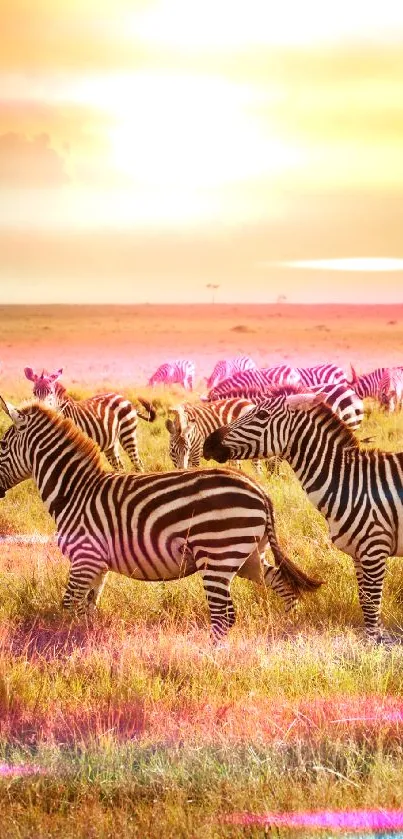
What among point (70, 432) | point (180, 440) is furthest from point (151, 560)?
point (180, 440)

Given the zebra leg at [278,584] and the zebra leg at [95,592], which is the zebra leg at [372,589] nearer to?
the zebra leg at [278,584]

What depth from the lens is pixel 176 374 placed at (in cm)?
3556

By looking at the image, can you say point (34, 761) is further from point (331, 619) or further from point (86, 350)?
point (86, 350)

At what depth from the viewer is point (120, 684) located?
249 inches

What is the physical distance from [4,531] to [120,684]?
6.09 metres

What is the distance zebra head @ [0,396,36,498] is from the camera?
830 cm

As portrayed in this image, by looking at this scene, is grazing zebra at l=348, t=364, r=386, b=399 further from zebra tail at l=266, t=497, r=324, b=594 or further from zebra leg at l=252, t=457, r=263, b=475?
zebra tail at l=266, t=497, r=324, b=594

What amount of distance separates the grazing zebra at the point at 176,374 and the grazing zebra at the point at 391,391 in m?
10.0

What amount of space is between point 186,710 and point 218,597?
1226mm

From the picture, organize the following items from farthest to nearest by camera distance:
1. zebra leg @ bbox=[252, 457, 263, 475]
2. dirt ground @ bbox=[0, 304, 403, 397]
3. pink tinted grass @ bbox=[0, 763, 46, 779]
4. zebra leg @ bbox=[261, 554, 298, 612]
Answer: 1. dirt ground @ bbox=[0, 304, 403, 397]
2. zebra leg @ bbox=[252, 457, 263, 475]
3. zebra leg @ bbox=[261, 554, 298, 612]
4. pink tinted grass @ bbox=[0, 763, 46, 779]

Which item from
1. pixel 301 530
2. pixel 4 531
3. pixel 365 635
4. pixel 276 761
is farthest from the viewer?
pixel 4 531

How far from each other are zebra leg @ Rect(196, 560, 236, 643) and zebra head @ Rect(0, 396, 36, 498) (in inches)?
72.2

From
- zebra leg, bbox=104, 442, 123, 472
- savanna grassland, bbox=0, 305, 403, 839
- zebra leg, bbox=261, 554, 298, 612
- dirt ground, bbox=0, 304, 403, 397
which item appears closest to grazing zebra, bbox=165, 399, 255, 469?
Answer: zebra leg, bbox=104, 442, 123, 472

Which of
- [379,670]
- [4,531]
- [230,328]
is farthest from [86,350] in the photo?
[379,670]
